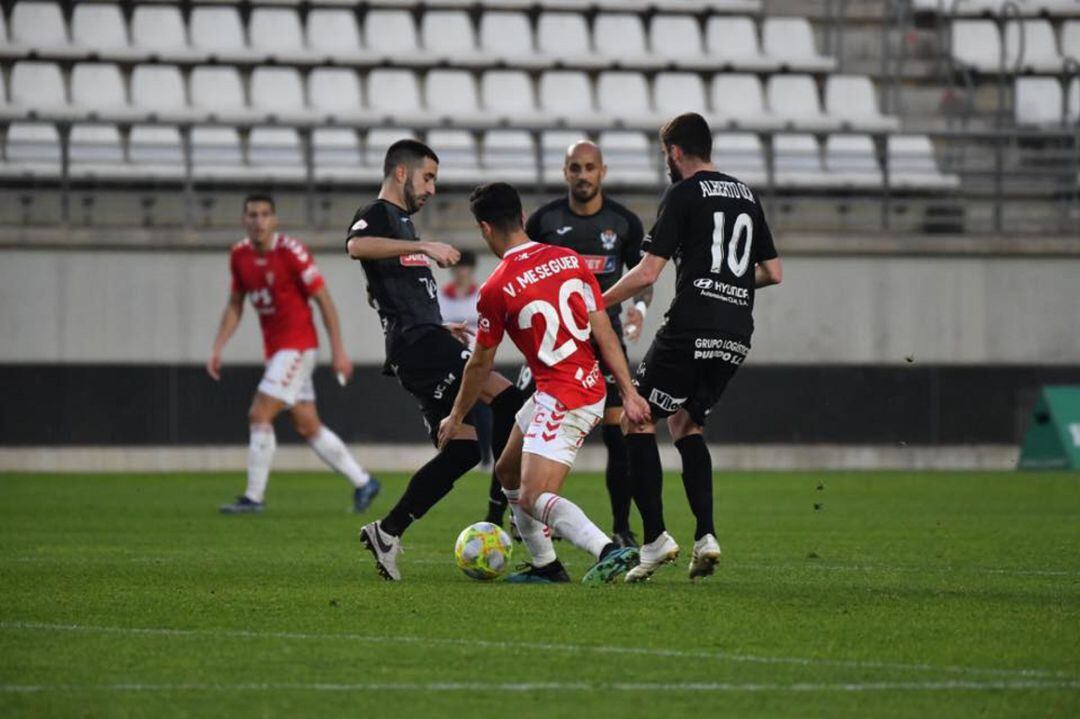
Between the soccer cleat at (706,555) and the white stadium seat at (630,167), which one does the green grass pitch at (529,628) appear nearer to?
the soccer cleat at (706,555)

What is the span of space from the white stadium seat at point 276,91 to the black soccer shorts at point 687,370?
14341 millimetres

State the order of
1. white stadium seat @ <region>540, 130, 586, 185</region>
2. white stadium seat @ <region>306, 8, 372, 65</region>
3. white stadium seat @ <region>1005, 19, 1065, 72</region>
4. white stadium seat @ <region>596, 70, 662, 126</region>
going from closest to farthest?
white stadium seat @ <region>540, 130, 586, 185</region> < white stadium seat @ <region>306, 8, 372, 65</region> < white stadium seat @ <region>596, 70, 662, 126</region> < white stadium seat @ <region>1005, 19, 1065, 72</region>

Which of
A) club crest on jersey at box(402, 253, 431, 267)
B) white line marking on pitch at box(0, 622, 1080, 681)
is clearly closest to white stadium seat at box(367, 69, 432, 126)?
club crest on jersey at box(402, 253, 431, 267)

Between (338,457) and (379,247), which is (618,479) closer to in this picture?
(379,247)

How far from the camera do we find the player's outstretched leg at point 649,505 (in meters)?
8.69

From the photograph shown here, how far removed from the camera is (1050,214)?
22.2 m

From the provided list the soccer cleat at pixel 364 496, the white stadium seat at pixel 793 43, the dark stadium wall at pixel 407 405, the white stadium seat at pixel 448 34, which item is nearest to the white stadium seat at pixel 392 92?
the white stadium seat at pixel 448 34

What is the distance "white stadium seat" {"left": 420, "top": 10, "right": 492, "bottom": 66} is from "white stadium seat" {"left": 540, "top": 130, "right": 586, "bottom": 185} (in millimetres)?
2164

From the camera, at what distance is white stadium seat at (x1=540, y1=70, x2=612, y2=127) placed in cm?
2336

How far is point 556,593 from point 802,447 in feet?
41.0

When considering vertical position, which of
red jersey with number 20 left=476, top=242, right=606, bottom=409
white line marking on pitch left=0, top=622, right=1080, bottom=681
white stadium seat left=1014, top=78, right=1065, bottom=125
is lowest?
white line marking on pitch left=0, top=622, right=1080, bottom=681

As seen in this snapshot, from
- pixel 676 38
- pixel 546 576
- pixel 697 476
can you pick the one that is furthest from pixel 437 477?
pixel 676 38

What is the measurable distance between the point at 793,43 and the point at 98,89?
28.9ft

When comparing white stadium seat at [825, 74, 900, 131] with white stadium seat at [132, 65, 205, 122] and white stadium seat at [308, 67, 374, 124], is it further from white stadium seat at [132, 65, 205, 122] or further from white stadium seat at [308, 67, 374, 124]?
white stadium seat at [132, 65, 205, 122]
